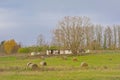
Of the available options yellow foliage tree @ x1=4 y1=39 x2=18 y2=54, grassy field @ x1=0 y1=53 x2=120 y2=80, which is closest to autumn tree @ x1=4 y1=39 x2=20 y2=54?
yellow foliage tree @ x1=4 y1=39 x2=18 y2=54

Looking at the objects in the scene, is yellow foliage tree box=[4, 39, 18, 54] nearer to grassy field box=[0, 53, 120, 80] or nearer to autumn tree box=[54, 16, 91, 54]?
autumn tree box=[54, 16, 91, 54]

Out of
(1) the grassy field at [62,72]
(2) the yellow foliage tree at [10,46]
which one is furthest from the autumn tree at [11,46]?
(1) the grassy field at [62,72]

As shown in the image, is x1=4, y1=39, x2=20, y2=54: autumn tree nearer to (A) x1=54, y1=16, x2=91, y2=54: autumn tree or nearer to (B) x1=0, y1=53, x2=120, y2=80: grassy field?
(A) x1=54, y1=16, x2=91, y2=54: autumn tree

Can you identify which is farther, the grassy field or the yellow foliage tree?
A: the yellow foliage tree

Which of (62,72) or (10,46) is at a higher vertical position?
(10,46)

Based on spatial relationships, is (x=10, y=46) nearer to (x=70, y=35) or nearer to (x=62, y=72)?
(x=70, y=35)

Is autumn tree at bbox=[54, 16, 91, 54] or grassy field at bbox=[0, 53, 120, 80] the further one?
autumn tree at bbox=[54, 16, 91, 54]

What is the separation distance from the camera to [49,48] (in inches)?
4296

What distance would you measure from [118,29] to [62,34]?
126 ft

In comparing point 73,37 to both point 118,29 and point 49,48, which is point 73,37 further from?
point 118,29

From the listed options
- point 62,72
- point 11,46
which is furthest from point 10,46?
point 62,72

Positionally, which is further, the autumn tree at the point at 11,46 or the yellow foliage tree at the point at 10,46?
the autumn tree at the point at 11,46

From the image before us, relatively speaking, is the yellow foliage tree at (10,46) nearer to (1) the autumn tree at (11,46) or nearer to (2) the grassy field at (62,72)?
(1) the autumn tree at (11,46)

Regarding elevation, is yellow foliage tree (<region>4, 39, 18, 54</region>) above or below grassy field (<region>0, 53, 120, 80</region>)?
above
